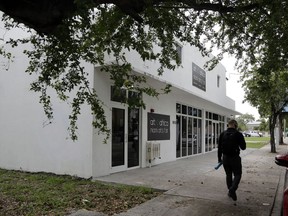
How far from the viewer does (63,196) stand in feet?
25.0

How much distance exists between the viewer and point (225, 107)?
79.4 feet

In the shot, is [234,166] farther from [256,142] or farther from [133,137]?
[256,142]

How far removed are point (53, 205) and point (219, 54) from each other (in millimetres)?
6133

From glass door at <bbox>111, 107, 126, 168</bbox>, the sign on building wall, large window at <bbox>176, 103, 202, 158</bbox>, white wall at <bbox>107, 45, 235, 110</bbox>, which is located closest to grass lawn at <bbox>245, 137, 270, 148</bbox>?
white wall at <bbox>107, 45, 235, 110</bbox>

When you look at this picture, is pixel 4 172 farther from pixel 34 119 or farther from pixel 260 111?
pixel 260 111

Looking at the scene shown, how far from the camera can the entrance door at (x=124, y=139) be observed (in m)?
11.0

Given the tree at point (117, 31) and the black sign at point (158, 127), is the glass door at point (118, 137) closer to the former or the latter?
the black sign at point (158, 127)

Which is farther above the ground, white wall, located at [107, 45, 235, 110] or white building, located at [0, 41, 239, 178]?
white wall, located at [107, 45, 235, 110]

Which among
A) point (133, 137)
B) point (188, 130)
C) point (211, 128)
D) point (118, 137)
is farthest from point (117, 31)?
point (211, 128)

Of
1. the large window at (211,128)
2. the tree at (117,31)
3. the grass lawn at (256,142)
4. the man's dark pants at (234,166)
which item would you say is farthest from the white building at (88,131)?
the grass lawn at (256,142)

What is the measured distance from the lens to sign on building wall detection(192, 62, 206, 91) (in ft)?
58.9

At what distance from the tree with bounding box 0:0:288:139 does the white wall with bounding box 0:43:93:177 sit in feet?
11.1

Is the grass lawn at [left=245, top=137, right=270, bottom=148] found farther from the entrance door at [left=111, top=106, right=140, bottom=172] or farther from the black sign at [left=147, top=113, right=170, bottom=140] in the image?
the entrance door at [left=111, top=106, right=140, bottom=172]

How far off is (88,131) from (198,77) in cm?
1037
